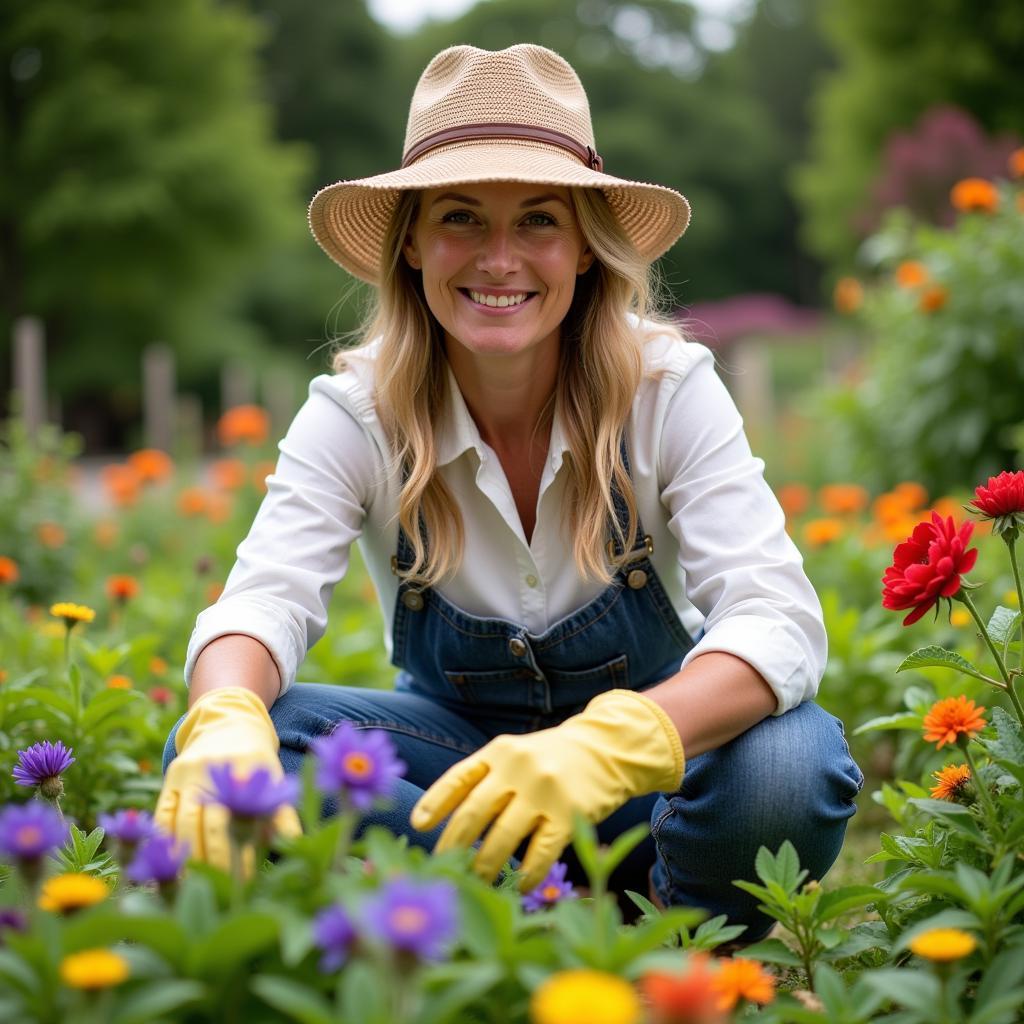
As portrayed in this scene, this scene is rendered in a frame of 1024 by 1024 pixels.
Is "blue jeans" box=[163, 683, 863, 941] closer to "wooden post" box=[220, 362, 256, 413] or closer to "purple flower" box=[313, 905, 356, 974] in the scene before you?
"purple flower" box=[313, 905, 356, 974]

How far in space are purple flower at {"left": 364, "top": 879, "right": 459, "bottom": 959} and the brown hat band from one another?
4.09 feet

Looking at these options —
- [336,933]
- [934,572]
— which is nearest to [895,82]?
[934,572]

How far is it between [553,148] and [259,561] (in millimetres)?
735

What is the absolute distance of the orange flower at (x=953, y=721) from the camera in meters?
1.36

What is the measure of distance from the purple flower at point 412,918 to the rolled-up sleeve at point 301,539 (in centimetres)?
84

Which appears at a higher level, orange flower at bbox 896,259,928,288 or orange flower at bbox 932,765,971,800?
orange flower at bbox 896,259,928,288

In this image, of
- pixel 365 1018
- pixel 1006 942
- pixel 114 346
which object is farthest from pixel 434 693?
pixel 114 346

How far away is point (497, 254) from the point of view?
1.78 metres

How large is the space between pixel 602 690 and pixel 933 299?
2.87 metres

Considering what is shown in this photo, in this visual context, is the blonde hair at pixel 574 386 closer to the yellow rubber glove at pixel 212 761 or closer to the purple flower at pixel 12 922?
the yellow rubber glove at pixel 212 761

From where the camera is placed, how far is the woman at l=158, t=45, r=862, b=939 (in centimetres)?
165

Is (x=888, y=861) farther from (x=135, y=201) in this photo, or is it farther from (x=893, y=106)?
(x=893, y=106)

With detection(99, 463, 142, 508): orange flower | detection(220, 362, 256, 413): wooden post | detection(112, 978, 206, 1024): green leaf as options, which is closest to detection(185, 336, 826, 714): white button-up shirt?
detection(112, 978, 206, 1024): green leaf

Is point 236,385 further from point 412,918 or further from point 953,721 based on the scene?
point 412,918
